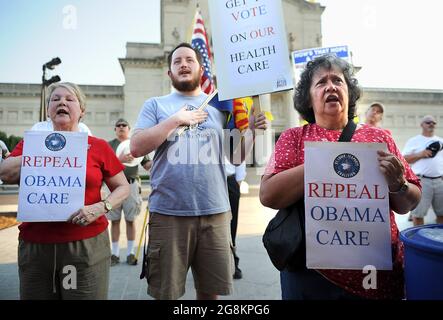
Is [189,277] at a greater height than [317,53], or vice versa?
[317,53]

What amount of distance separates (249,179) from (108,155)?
20.3m

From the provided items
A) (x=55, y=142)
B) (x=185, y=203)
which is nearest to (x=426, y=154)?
(x=185, y=203)

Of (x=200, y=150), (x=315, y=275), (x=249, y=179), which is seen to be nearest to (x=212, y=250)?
(x=200, y=150)

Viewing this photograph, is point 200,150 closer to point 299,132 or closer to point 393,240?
point 299,132

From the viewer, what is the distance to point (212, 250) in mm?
2289

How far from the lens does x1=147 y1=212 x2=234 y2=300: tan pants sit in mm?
2203

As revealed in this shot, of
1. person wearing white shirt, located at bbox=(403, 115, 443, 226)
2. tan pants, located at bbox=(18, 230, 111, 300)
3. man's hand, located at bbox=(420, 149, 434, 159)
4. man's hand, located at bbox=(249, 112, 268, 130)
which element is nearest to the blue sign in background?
person wearing white shirt, located at bbox=(403, 115, 443, 226)

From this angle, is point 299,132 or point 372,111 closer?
point 299,132

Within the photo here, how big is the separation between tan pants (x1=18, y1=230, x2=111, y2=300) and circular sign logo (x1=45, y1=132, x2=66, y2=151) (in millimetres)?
598

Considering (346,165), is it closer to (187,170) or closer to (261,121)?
(261,121)

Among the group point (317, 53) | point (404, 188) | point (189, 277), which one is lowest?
point (189, 277)

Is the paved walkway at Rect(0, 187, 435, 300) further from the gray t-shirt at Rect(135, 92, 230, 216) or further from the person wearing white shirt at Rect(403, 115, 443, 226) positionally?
the person wearing white shirt at Rect(403, 115, 443, 226)

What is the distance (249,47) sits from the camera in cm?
214

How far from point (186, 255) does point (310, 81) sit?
1491mm
